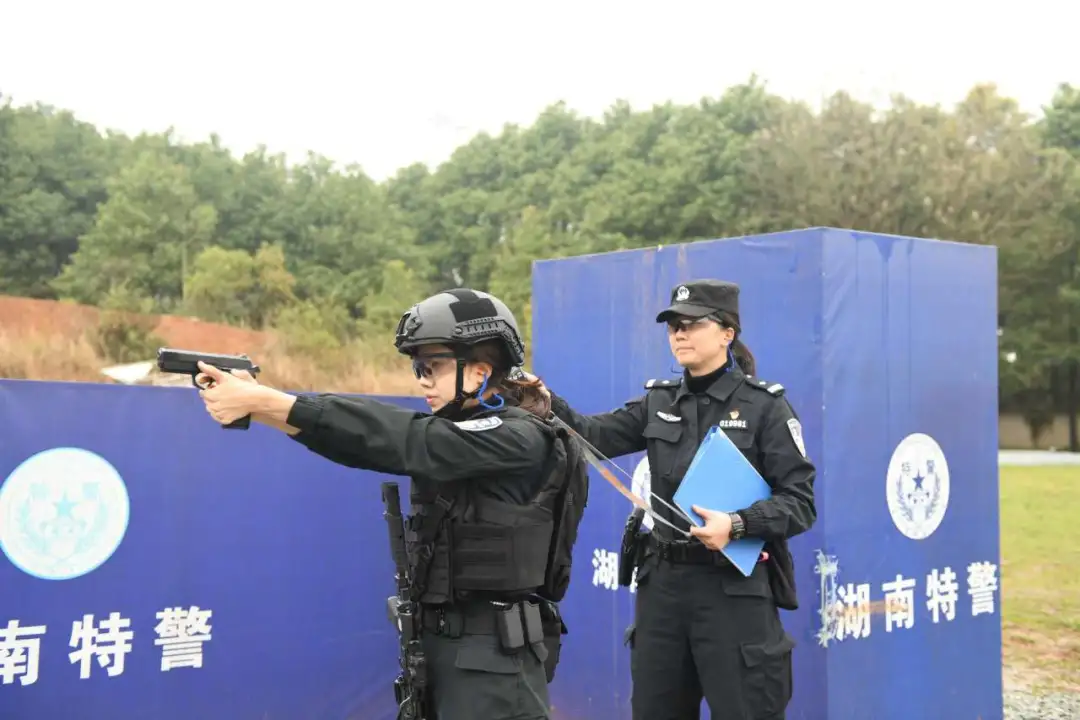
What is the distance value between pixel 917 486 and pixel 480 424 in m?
3.28

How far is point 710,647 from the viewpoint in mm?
3631

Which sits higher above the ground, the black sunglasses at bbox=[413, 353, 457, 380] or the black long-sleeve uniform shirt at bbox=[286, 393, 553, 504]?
the black sunglasses at bbox=[413, 353, 457, 380]

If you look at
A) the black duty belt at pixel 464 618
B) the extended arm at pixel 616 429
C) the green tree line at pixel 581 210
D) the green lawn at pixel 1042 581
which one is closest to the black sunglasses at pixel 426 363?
the black duty belt at pixel 464 618

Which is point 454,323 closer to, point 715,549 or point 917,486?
point 715,549

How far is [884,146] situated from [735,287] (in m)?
30.9

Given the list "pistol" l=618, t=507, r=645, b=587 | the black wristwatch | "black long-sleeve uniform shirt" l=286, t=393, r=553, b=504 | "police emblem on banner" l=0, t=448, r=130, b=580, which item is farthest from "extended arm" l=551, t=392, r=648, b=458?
"police emblem on banner" l=0, t=448, r=130, b=580

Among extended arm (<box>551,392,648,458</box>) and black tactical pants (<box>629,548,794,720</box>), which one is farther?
extended arm (<box>551,392,648,458</box>)

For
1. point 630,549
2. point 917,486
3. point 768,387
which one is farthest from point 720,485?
point 917,486

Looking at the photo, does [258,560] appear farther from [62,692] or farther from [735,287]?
[735,287]

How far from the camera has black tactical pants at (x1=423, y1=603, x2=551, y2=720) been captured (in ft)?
8.51

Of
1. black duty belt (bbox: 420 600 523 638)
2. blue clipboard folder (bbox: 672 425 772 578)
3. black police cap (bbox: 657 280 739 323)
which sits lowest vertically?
black duty belt (bbox: 420 600 523 638)

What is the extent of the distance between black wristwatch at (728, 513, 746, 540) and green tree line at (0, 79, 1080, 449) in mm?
20329

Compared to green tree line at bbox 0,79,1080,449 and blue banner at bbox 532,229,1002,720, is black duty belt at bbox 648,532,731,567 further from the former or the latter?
green tree line at bbox 0,79,1080,449

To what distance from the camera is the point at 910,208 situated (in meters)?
31.7
